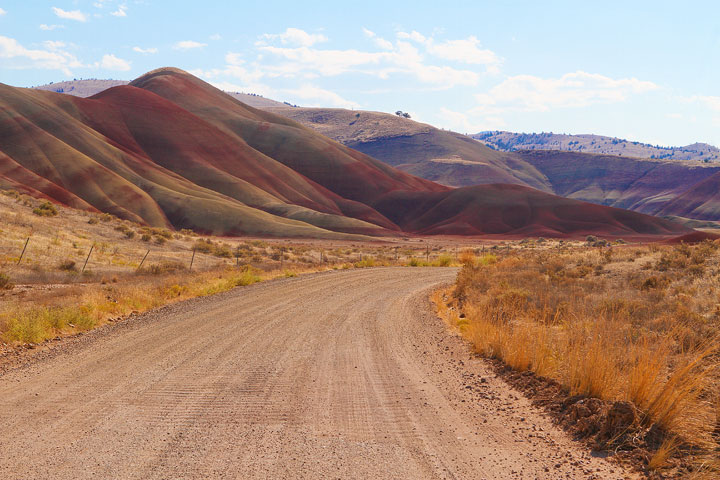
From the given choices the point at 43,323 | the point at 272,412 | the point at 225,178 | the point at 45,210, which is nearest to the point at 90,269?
the point at 43,323

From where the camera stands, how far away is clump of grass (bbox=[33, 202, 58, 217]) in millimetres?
39375

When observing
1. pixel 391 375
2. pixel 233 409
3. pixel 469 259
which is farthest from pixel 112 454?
pixel 469 259

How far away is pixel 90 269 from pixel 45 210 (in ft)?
58.7

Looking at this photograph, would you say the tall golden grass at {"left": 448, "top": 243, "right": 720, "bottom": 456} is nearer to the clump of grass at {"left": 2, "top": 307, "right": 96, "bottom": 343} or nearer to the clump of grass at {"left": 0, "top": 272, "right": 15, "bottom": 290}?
the clump of grass at {"left": 2, "top": 307, "right": 96, "bottom": 343}

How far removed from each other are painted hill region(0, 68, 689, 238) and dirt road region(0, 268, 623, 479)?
73711mm

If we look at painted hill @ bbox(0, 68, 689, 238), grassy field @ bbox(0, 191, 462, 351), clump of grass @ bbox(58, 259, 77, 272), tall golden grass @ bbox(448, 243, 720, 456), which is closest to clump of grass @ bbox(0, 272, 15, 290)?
grassy field @ bbox(0, 191, 462, 351)

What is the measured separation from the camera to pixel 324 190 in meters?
131

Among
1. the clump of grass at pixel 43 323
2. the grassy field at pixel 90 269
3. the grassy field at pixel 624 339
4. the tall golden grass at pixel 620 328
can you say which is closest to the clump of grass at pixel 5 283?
the grassy field at pixel 90 269

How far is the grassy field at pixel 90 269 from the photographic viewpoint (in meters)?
13.3

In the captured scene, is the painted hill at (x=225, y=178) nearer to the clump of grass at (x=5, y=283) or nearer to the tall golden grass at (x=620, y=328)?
the clump of grass at (x=5, y=283)

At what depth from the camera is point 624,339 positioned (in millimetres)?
8938

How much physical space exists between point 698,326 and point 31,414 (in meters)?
11.7

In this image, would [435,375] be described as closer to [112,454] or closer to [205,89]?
[112,454]

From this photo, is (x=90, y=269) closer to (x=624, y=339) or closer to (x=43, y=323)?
(x=43, y=323)
